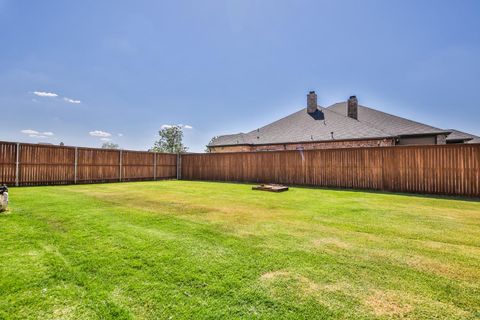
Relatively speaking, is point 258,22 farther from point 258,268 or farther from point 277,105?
point 277,105

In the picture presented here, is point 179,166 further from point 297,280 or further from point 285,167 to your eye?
point 297,280

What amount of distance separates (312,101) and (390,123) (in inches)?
245

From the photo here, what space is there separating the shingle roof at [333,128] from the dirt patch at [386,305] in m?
14.7

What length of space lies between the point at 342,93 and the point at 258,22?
13587 mm

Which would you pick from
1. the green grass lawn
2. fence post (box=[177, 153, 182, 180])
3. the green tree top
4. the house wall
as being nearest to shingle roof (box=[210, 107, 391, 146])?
the house wall

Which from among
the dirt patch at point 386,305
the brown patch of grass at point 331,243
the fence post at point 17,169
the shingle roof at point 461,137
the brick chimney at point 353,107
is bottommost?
the dirt patch at point 386,305

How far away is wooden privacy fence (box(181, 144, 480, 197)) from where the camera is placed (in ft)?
29.5

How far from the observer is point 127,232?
3.64 m

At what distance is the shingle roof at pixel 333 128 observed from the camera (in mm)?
15438

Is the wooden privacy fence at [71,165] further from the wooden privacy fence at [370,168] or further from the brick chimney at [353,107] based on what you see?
the brick chimney at [353,107]

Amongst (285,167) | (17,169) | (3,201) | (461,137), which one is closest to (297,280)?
(3,201)

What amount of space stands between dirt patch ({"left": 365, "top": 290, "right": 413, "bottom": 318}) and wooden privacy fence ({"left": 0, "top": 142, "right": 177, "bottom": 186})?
1479 centimetres

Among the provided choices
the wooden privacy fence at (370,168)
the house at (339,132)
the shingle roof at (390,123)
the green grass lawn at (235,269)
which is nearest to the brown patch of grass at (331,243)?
the green grass lawn at (235,269)

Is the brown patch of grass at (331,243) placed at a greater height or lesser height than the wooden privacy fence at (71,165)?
lesser
